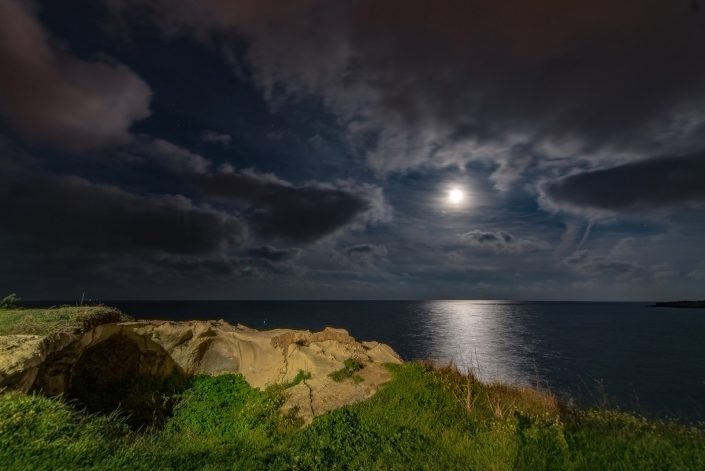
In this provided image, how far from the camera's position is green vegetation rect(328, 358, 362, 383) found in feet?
51.8

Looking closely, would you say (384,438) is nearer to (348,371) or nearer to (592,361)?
(348,371)

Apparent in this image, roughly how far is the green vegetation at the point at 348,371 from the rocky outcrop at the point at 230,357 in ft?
0.73

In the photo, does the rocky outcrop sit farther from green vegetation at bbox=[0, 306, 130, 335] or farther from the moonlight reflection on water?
the moonlight reflection on water

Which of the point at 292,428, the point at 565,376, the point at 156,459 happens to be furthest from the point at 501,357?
the point at 156,459

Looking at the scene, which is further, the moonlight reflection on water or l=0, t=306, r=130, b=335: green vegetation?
the moonlight reflection on water

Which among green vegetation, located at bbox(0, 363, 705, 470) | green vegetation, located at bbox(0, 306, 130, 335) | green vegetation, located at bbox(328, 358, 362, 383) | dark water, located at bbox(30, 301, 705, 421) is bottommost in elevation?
dark water, located at bbox(30, 301, 705, 421)

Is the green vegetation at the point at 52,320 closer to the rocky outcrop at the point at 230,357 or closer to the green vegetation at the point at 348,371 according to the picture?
the rocky outcrop at the point at 230,357

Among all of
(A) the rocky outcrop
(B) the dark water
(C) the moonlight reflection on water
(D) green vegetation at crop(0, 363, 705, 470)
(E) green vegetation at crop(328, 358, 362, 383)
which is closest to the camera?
(D) green vegetation at crop(0, 363, 705, 470)

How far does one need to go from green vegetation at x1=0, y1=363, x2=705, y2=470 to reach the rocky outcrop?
148 centimetres

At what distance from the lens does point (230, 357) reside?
20219 millimetres

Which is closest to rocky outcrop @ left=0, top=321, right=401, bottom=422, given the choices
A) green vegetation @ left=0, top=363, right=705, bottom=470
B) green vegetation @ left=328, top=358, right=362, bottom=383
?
green vegetation @ left=328, top=358, right=362, bottom=383

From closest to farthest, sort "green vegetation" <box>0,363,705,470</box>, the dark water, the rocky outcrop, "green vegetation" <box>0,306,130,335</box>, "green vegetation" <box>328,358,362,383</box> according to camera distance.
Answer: "green vegetation" <box>0,363,705,470</box> < "green vegetation" <box>0,306,130,335</box> < the rocky outcrop < "green vegetation" <box>328,358,362,383</box> < the dark water

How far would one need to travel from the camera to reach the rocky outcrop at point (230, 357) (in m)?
14.7

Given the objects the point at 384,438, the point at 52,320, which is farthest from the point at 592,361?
the point at 52,320
